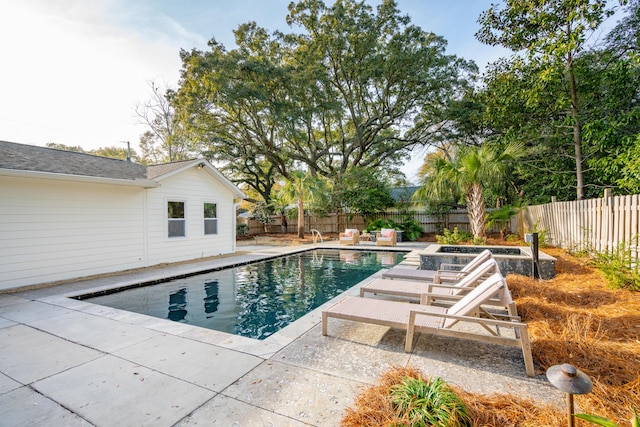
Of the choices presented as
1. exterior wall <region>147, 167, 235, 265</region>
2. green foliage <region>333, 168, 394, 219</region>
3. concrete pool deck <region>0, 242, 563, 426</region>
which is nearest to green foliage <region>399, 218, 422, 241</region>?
green foliage <region>333, 168, 394, 219</region>

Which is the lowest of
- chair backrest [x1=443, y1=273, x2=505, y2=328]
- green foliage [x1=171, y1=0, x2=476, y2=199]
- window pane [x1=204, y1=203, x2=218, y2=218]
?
chair backrest [x1=443, y1=273, x2=505, y2=328]

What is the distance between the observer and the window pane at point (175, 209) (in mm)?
9896

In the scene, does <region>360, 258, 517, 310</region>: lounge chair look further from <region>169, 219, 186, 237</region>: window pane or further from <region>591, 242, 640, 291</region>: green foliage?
<region>169, 219, 186, 237</region>: window pane

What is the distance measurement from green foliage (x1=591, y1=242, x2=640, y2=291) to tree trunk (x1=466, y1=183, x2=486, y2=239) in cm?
401

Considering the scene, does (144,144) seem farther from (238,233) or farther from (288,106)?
(288,106)

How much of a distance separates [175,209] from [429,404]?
1007 cm

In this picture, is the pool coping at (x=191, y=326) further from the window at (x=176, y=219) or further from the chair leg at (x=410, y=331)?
the window at (x=176, y=219)

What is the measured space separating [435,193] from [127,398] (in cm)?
977

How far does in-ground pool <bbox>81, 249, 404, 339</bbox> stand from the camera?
16.1ft

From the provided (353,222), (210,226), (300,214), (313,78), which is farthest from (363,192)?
(210,226)

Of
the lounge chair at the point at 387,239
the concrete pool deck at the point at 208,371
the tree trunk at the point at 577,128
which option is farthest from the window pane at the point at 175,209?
the tree trunk at the point at 577,128

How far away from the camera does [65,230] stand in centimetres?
732

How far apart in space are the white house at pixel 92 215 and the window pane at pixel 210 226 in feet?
0.13

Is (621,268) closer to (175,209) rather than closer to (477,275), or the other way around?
(477,275)
